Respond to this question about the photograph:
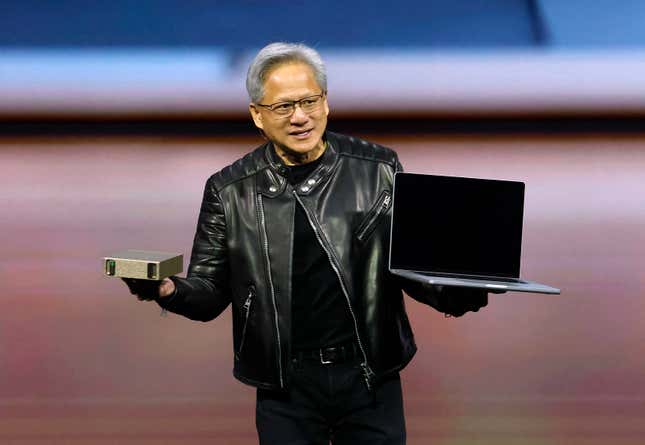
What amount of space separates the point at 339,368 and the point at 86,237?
1015 mm

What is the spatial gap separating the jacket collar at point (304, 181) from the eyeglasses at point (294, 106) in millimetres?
97

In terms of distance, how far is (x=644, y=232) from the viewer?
187 cm

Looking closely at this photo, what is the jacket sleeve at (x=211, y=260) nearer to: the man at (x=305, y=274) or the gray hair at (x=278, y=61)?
the man at (x=305, y=274)

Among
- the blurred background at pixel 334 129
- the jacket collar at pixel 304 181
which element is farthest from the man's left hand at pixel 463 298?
the blurred background at pixel 334 129

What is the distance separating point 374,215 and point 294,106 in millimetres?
220

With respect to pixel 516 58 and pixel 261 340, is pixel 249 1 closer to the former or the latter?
pixel 516 58

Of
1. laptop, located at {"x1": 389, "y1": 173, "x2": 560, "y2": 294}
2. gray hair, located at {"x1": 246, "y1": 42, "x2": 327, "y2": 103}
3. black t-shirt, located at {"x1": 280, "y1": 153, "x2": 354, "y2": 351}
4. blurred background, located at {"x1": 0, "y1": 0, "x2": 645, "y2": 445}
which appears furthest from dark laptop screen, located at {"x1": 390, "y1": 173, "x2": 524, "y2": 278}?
blurred background, located at {"x1": 0, "y1": 0, "x2": 645, "y2": 445}

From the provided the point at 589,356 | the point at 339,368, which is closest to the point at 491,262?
the point at 339,368

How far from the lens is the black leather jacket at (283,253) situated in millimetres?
1187

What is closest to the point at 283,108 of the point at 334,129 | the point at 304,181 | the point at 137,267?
the point at 304,181

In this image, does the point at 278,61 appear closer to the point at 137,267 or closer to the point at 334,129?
the point at 137,267

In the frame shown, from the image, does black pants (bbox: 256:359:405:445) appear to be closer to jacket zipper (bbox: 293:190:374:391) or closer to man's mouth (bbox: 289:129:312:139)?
jacket zipper (bbox: 293:190:374:391)

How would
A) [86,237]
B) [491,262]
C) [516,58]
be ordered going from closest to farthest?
[491,262] < [516,58] < [86,237]

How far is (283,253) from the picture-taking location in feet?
3.92
